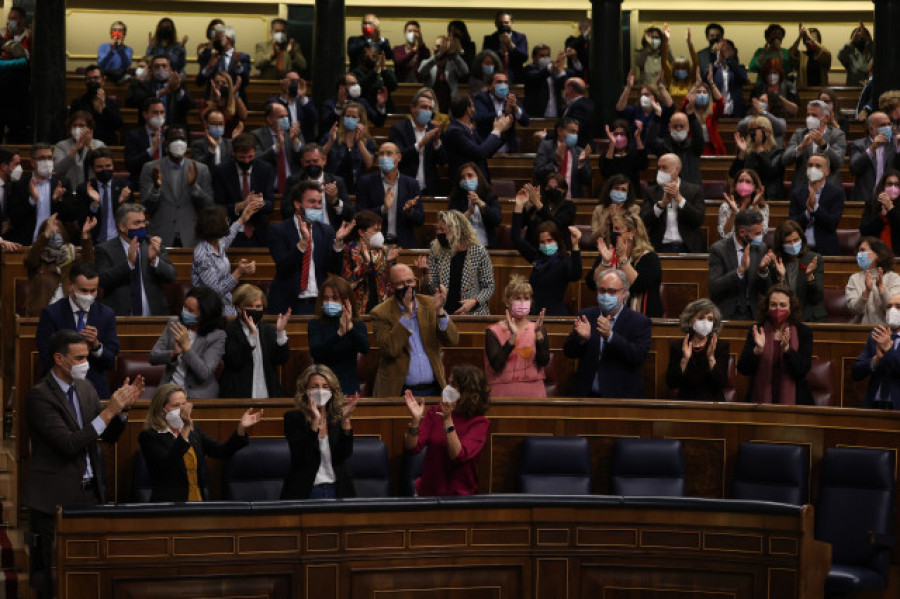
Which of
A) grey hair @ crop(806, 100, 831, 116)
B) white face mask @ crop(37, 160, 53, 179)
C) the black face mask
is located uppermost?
grey hair @ crop(806, 100, 831, 116)

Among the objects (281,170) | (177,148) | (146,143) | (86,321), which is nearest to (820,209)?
(281,170)

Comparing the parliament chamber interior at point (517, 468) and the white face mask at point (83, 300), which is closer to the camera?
the parliament chamber interior at point (517, 468)

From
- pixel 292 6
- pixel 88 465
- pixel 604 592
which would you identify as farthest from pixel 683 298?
pixel 292 6

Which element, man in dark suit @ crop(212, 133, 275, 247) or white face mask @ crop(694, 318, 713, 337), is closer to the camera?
white face mask @ crop(694, 318, 713, 337)

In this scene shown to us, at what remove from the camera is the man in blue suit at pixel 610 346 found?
8.72 m

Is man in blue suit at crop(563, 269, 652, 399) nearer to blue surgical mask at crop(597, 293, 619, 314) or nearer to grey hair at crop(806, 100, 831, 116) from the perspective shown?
blue surgical mask at crop(597, 293, 619, 314)

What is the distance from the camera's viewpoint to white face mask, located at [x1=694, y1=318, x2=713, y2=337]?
8.59 m

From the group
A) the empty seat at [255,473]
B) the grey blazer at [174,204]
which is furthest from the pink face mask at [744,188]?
the empty seat at [255,473]

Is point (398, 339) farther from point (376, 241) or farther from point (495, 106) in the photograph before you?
point (495, 106)

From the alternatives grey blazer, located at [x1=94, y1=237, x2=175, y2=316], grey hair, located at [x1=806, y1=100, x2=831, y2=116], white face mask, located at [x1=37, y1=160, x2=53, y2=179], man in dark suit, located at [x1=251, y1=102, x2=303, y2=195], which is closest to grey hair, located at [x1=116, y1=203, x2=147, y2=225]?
grey blazer, located at [x1=94, y1=237, x2=175, y2=316]

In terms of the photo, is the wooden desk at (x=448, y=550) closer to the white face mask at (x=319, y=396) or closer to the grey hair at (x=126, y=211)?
the white face mask at (x=319, y=396)

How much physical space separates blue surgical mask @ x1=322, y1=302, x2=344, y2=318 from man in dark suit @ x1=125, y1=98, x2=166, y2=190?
319 centimetres

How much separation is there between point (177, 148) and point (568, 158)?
2.68 m

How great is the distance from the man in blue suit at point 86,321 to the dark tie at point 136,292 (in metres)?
0.92
